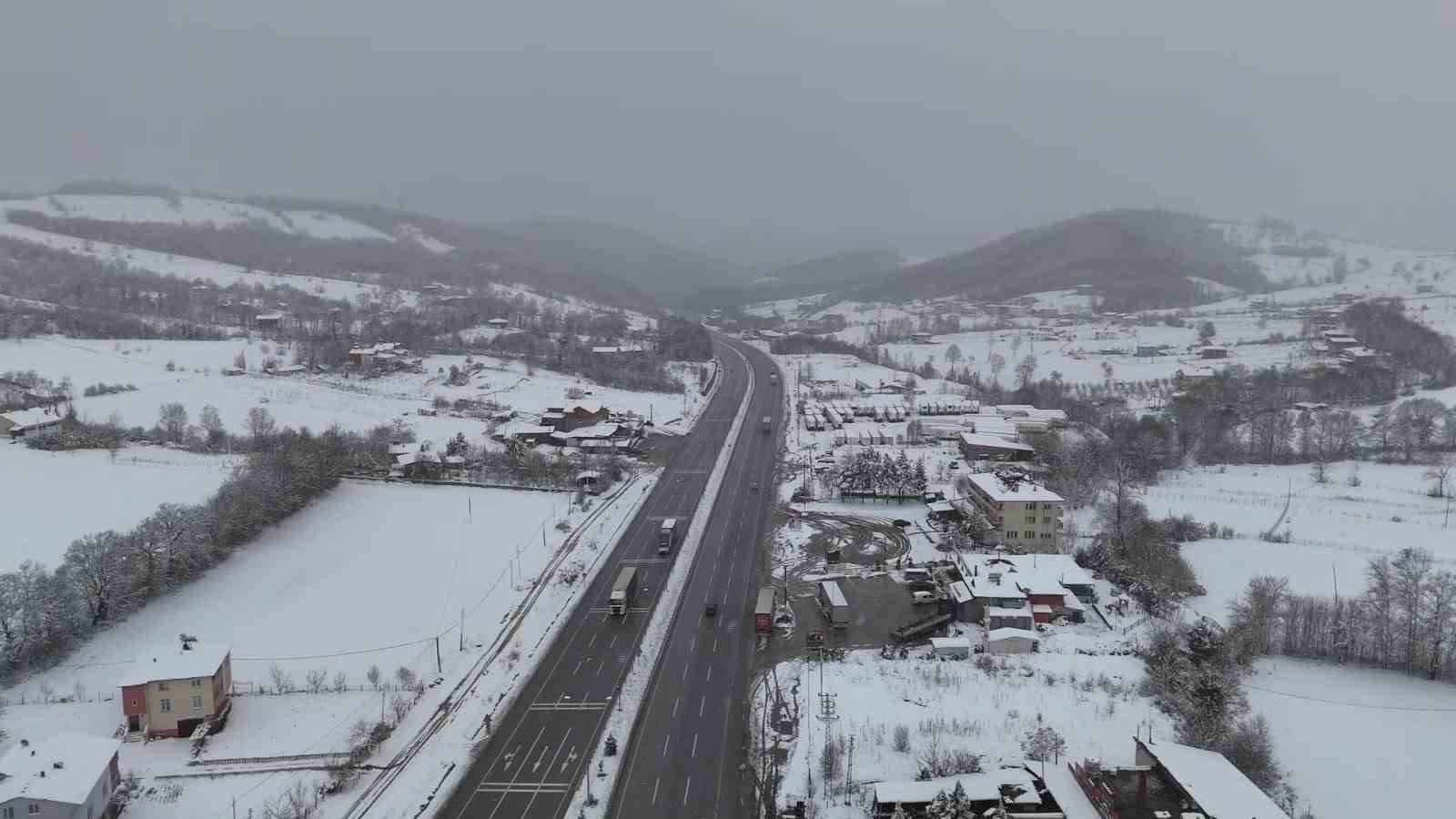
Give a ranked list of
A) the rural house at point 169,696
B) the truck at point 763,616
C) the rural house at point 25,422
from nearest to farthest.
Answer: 1. the rural house at point 169,696
2. the truck at point 763,616
3. the rural house at point 25,422

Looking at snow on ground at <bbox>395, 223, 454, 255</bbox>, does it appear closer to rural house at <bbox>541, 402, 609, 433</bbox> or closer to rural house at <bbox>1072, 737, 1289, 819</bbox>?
rural house at <bbox>541, 402, 609, 433</bbox>

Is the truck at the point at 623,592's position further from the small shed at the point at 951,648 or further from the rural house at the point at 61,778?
the rural house at the point at 61,778

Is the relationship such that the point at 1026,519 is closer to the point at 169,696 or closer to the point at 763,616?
the point at 763,616

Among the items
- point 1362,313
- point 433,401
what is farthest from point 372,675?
point 1362,313

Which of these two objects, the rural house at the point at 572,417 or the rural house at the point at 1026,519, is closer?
the rural house at the point at 1026,519

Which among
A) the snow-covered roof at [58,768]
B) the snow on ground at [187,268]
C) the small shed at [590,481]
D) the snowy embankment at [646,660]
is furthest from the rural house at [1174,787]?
the snow on ground at [187,268]

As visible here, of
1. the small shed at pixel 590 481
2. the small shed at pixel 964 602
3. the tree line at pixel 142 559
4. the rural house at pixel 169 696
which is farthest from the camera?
the small shed at pixel 590 481

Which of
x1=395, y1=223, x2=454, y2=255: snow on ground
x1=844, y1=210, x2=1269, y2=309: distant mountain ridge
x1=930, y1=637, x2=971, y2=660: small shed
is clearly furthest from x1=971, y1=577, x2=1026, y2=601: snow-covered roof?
x1=395, y1=223, x2=454, y2=255: snow on ground

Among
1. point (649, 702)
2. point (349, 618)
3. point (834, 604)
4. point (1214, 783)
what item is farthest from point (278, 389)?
point (1214, 783)
